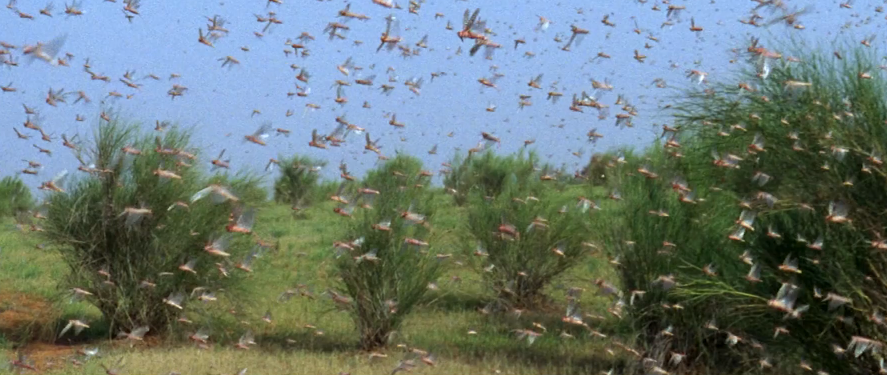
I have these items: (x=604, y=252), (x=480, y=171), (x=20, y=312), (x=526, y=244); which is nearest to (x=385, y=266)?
(x=604, y=252)

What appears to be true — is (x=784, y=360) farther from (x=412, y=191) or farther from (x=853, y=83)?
(x=412, y=191)

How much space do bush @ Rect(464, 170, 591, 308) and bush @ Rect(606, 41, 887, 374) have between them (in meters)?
3.82

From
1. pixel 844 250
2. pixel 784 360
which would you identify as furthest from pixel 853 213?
pixel 784 360

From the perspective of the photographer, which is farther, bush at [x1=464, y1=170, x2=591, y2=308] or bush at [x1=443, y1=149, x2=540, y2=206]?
bush at [x1=443, y1=149, x2=540, y2=206]

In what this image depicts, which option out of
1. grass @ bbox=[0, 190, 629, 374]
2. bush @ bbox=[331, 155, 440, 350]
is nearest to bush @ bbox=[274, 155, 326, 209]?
grass @ bbox=[0, 190, 629, 374]

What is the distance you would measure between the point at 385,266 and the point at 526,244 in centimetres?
412

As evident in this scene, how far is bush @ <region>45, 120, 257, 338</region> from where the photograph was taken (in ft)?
40.1

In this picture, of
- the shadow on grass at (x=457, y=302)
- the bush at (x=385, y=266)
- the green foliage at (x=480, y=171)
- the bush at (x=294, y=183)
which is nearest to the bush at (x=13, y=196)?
the bush at (x=294, y=183)

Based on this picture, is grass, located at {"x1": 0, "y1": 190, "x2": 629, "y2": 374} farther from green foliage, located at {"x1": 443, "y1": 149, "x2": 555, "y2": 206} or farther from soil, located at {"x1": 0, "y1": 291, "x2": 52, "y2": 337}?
green foliage, located at {"x1": 443, "y1": 149, "x2": 555, "y2": 206}

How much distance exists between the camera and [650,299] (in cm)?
1116

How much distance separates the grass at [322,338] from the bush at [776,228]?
139 centimetres

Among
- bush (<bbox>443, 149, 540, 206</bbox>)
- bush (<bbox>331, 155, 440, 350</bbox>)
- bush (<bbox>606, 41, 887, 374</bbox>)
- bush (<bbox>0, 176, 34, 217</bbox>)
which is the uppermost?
bush (<bbox>606, 41, 887, 374</bbox>)

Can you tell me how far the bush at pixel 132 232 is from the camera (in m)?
12.2

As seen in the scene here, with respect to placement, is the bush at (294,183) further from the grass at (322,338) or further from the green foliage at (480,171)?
the grass at (322,338)
